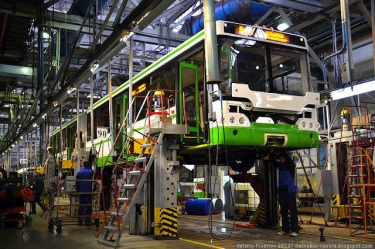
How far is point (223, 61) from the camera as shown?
817cm

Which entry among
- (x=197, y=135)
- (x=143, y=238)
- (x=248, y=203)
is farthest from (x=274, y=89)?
(x=248, y=203)

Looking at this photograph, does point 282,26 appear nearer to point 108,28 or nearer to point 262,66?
point 108,28

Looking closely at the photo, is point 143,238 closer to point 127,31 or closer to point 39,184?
point 127,31

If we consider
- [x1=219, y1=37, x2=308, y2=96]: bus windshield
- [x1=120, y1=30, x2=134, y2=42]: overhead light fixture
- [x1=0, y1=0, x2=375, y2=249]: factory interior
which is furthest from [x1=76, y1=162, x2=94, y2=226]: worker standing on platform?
[x1=219, y1=37, x2=308, y2=96]: bus windshield

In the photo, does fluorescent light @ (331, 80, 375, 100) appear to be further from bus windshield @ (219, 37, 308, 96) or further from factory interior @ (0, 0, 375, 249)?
bus windshield @ (219, 37, 308, 96)

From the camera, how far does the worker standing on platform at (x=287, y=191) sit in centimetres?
871

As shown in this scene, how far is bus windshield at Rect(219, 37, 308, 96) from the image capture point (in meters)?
8.20

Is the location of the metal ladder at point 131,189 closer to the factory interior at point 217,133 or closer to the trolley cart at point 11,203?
the factory interior at point 217,133

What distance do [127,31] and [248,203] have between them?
7284mm

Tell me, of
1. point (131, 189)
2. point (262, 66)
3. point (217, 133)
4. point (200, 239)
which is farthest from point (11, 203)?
point (262, 66)

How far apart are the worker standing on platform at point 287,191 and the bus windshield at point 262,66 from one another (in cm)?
153

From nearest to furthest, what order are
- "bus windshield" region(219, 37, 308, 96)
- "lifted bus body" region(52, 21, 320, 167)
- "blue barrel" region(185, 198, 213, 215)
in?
"lifted bus body" region(52, 21, 320, 167) → "bus windshield" region(219, 37, 308, 96) → "blue barrel" region(185, 198, 213, 215)

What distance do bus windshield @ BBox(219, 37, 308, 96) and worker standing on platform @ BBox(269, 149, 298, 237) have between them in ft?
5.02

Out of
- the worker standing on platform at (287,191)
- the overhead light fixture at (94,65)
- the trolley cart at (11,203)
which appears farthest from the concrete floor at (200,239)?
the overhead light fixture at (94,65)
